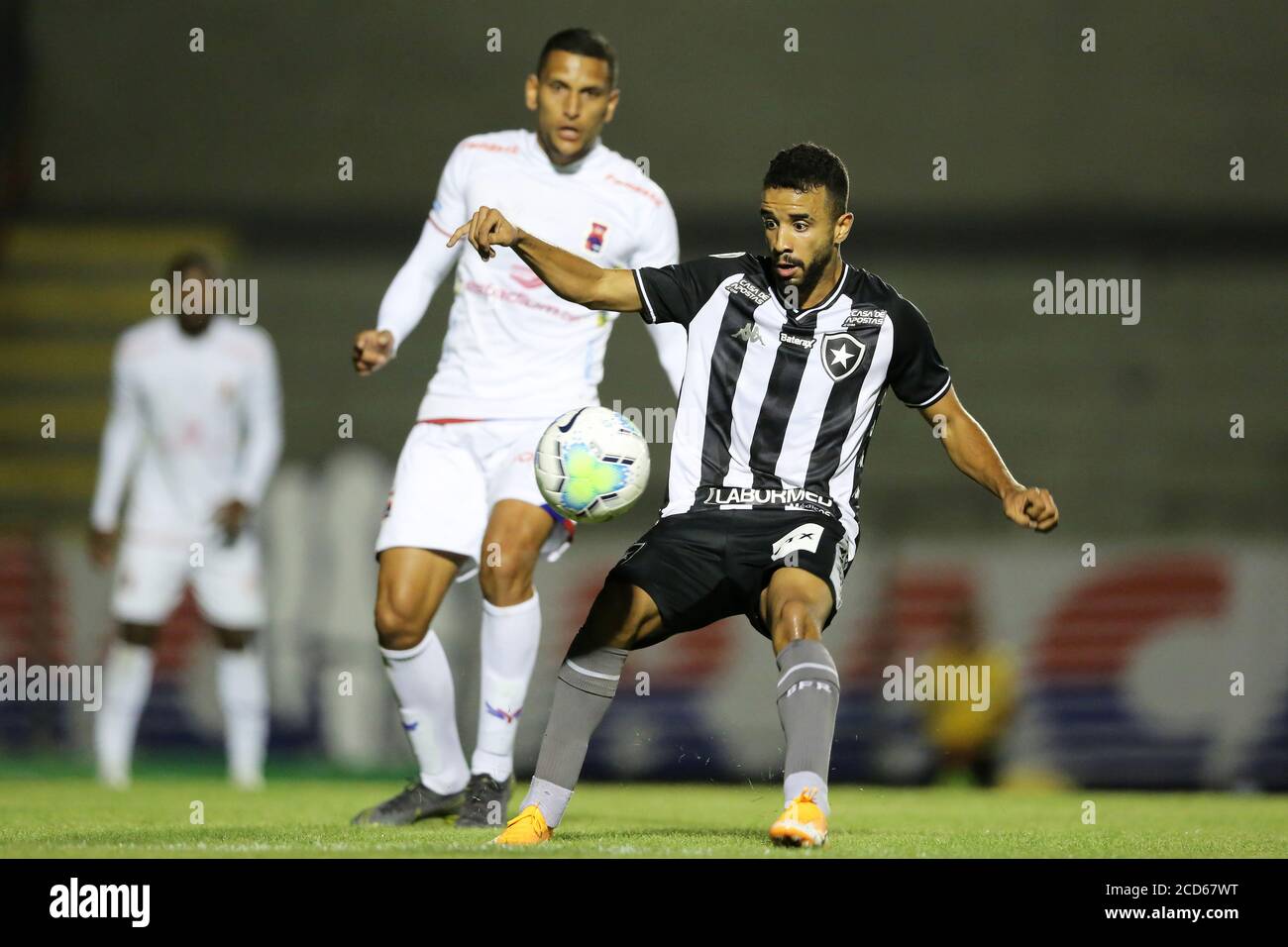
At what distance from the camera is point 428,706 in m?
5.53

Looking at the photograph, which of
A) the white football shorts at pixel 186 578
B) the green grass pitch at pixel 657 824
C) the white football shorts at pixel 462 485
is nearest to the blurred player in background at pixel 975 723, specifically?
the green grass pitch at pixel 657 824

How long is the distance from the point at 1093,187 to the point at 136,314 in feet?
21.0

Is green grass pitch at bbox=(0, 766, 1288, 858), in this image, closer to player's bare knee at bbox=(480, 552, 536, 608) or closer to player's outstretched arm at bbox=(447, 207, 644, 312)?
player's bare knee at bbox=(480, 552, 536, 608)

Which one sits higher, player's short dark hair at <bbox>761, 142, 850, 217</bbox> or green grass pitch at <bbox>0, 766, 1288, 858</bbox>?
player's short dark hair at <bbox>761, 142, 850, 217</bbox>

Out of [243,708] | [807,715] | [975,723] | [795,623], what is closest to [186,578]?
[243,708]

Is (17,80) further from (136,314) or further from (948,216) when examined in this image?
(948,216)

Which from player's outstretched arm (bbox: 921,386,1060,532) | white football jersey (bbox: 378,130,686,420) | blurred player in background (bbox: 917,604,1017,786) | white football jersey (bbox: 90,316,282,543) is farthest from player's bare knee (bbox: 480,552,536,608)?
blurred player in background (bbox: 917,604,1017,786)

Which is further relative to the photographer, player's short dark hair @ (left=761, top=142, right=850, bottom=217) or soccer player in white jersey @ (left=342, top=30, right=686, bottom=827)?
soccer player in white jersey @ (left=342, top=30, right=686, bottom=827)

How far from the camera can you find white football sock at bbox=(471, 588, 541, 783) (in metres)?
5.46

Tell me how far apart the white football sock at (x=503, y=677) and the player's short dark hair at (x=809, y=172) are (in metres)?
1.59

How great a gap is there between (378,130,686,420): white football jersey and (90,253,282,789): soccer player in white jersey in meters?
3.47

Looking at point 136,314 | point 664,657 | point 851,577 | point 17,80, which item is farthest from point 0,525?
point 851,577

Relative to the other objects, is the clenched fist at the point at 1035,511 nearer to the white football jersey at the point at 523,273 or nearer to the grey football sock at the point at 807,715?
the grey football sock at the point at 807,715

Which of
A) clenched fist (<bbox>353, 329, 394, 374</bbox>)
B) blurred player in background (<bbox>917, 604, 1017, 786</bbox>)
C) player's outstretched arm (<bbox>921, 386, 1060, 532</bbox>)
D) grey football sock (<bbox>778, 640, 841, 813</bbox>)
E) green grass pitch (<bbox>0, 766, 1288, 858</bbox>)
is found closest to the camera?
grey football sock (<bbox>778, 640, 841, 813</bbox>)
